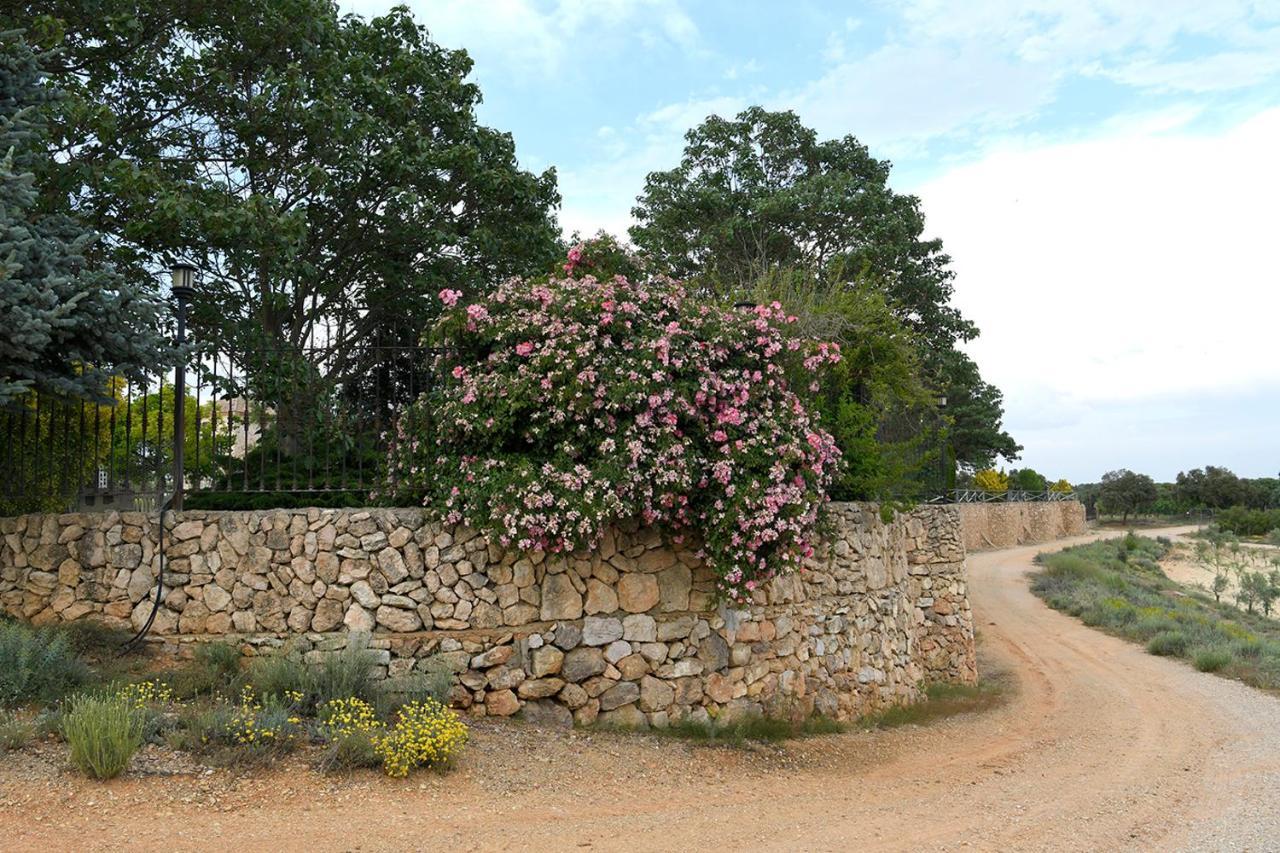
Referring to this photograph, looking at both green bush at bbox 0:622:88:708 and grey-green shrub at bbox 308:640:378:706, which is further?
grey-green shrub at bbox 308:640:378:706

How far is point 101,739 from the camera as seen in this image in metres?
5.46

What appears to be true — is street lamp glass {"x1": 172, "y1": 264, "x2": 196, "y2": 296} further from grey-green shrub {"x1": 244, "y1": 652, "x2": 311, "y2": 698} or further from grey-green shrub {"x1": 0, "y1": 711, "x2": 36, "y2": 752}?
grey-green shrub {"x1": 0, "y1": 711, "x2": 36, "y2": 752}

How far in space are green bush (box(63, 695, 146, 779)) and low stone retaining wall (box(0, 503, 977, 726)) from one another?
2016 millimetres

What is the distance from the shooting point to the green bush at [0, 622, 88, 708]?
637 cm

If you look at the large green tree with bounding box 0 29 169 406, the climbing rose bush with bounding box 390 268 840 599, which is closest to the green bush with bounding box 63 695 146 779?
the large green tree with bounding box 0 29 169 406

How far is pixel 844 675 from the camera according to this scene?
9703mm

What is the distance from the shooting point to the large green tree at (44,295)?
6832 mm

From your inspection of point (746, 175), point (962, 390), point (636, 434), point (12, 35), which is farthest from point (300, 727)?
point (962, 390)

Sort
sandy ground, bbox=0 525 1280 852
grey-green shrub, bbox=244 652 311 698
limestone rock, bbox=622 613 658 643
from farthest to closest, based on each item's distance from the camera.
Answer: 1. limestone rock, bbox=622 613 658 643
2. grey-green shrub, bbox=244 652 311 698
3. sandy ground, bbox=0 525 1280 852

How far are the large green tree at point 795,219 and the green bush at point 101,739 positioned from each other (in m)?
17.6

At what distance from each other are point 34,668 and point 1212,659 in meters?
16.4

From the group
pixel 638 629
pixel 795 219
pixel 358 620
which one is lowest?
pixel 638 629

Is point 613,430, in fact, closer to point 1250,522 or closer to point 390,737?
point 390,737

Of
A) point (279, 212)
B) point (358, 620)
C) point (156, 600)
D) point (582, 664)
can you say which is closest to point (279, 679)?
point (358, 620)
